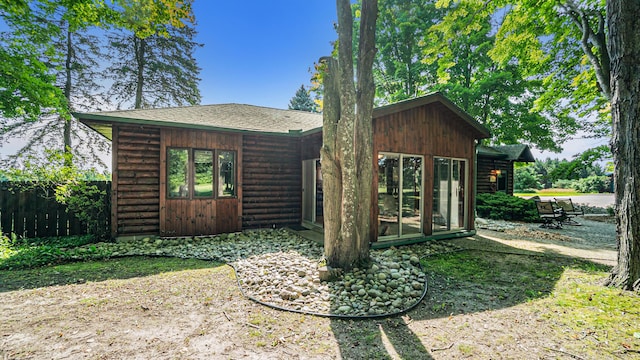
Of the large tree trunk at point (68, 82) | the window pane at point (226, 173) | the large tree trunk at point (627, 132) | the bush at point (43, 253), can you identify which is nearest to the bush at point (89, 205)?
the bush at point (43, 253)

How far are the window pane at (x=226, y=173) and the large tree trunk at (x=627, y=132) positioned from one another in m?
7.56

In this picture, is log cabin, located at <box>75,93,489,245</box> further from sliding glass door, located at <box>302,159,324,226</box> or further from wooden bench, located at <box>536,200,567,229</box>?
wooden bench, located at <box>536,200,567,229</box>

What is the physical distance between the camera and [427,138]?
6.64 m

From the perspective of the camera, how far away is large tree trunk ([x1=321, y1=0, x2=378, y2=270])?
4.12 m

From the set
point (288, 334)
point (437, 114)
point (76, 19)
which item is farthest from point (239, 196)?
point (76, 19)

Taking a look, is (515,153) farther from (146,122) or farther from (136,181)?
(136,181)

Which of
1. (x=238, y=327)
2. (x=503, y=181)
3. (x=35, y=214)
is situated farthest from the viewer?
(x=503, y=181)

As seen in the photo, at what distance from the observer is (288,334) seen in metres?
2.57

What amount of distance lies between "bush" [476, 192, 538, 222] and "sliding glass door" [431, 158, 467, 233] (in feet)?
17.6

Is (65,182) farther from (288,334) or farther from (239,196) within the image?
(288,334)

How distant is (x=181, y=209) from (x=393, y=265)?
534cm

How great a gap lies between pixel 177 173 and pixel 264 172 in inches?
89.9

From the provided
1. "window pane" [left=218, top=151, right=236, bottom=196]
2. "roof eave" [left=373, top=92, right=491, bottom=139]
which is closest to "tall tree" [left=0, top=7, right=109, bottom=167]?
"window pane" [left=218, top=151, right=236, bottom=196]

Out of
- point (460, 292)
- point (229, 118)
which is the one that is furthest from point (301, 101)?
point (460, 292)
